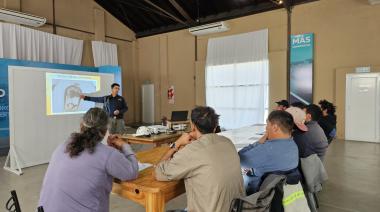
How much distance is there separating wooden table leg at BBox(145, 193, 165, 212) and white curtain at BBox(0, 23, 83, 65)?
7.77m

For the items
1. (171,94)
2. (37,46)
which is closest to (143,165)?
(37,46)

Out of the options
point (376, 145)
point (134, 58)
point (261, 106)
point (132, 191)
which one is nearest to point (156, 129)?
point (132, 191)

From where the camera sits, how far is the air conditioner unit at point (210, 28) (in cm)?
812

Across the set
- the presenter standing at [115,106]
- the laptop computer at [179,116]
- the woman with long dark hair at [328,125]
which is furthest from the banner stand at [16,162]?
the woman with long dark hair at [328,125]

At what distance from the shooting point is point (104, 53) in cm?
977

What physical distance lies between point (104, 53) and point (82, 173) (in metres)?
9.26

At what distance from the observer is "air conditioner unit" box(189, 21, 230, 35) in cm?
812

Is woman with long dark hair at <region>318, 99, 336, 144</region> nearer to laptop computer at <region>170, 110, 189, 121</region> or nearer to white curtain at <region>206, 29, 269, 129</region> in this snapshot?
laptop computer at <region>170, 110, 189, 121</region>

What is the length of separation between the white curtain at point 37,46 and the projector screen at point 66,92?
3614 millimetres

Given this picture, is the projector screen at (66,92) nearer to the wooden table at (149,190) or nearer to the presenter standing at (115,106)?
the presenter standing at (115,106)

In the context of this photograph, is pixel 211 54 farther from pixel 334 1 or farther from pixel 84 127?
pixel 84 127

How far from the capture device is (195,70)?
944 cm

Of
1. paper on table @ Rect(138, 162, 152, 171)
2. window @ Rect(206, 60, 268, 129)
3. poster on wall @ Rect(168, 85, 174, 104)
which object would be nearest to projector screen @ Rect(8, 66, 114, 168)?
paper on table @ Rect(138, 162, 152, 171)

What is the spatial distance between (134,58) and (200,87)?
358 cm
